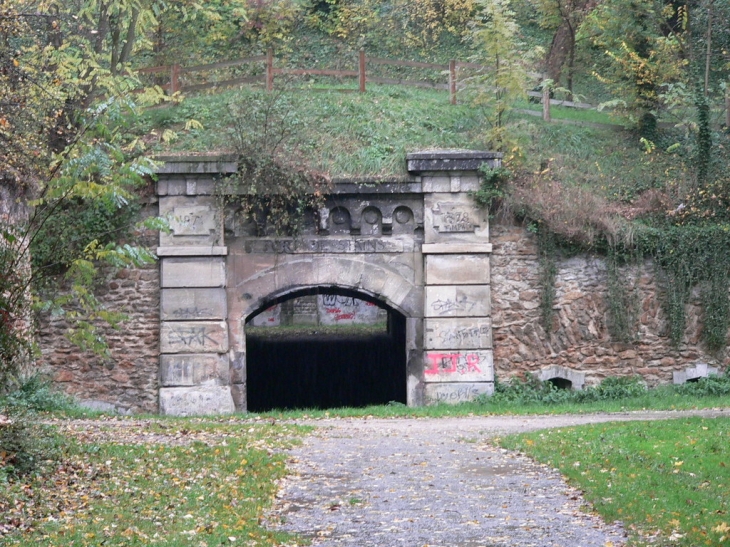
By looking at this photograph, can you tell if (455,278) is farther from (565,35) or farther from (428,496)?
(565,35)

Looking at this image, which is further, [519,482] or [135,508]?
[519,482]

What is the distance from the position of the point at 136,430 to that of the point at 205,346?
11.9 feet

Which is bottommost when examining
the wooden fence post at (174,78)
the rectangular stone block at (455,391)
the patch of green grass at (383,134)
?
the rectangular stone block at (455,391)

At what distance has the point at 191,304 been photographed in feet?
57.4

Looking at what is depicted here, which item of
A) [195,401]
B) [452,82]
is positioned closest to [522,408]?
[195,401]

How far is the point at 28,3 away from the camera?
53.9ft

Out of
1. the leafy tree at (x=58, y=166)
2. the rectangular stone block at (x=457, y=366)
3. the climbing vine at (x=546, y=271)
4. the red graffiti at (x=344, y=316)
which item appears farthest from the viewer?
the red graffiti at (x=344, y=316)

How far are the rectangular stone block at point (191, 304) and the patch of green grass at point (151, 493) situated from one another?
14.4 feet

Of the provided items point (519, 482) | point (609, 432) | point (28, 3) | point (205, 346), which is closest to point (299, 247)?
point (205, 346)

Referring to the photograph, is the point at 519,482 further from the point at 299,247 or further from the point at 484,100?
the point at 484,100

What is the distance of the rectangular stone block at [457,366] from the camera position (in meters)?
17.7

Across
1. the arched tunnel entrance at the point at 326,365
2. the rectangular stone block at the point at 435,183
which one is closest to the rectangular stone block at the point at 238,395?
the arched tunnel entrance at the point at 326,365

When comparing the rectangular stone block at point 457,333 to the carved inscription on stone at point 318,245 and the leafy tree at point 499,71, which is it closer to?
the carved inscription on stone at point 318,245

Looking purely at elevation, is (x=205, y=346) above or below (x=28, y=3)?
below
